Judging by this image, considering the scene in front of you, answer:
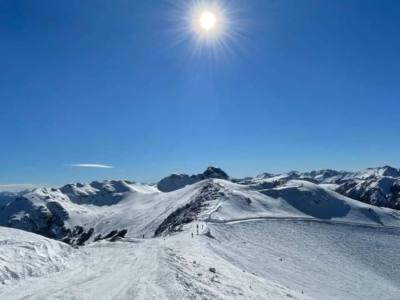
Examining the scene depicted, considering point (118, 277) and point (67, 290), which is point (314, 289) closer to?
point (118, 277)

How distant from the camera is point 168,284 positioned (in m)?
19.0

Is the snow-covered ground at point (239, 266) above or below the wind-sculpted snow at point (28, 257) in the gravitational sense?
below

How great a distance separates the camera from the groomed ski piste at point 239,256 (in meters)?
19.2

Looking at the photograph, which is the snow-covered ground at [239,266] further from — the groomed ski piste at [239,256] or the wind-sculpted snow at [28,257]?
the wind-sculpted snow at [28,257]

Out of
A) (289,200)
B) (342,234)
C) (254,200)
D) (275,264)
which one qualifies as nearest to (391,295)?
(275,264)

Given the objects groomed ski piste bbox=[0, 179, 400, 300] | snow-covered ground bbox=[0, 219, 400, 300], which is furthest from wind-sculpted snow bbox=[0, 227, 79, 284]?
snow-covered ground bbox=[0, 219, 400, 300]

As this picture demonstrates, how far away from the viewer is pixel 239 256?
41.0m

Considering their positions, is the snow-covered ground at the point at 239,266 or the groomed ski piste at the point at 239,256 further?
the groomed ski piste at the point at 239,256

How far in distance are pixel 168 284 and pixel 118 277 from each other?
3.54 meters

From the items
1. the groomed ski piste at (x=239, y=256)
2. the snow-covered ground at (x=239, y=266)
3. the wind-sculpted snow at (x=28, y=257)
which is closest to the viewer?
the snow-covered ground at (x=239, y=266)

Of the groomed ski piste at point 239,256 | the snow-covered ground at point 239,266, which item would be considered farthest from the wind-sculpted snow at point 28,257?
the snow-covered ground at point 239,266

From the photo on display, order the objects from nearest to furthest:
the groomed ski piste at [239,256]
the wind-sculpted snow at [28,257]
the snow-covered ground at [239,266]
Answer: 1. the snow-covered ground at [239,266]
2. the groomed ski piste at [239,256]
3. the wind-sculpted snow at [28,257]

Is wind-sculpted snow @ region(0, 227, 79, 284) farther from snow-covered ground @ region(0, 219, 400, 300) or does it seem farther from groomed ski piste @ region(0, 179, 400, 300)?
snow-covered ground @ region(0, 219, 400, 300)

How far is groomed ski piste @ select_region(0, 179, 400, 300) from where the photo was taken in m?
19.2
